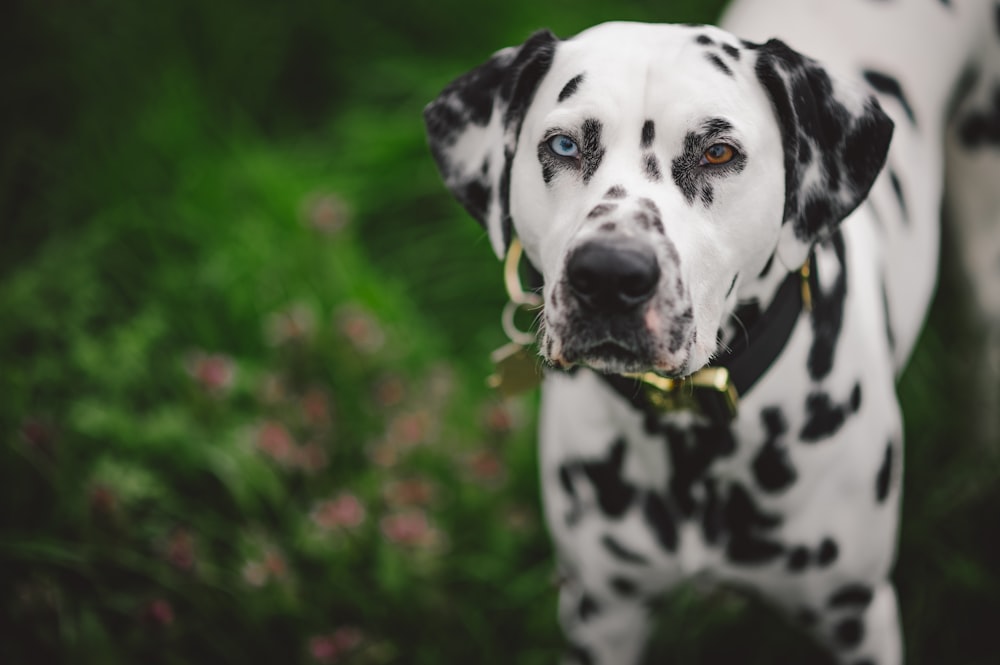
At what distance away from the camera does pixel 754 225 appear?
5.46 ft

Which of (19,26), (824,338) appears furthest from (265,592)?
(19,26)

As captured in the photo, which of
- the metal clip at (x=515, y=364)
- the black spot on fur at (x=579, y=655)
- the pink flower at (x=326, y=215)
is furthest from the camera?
the pink flower at (x=326, y=215)

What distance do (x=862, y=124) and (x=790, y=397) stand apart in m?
0.57

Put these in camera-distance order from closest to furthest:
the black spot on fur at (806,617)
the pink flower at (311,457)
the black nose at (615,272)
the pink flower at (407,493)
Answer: the black nose at (615,272)
the black spot on fur at (806,617)
the pink flower at (407,493)
the pink flower at (311,457)

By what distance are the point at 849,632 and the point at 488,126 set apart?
146 cm

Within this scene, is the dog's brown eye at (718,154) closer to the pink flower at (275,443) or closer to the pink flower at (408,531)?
the pink flower at (408,531)

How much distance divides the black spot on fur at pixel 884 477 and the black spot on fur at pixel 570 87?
3.66 ft

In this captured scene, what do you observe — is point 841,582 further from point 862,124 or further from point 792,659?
point 862,124

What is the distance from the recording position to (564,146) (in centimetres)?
173

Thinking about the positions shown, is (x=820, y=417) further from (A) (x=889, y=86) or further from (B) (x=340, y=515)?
(B) (x=340, y=515)

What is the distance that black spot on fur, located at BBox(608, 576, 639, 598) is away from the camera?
2.16 meters

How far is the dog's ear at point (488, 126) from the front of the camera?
6.14ft

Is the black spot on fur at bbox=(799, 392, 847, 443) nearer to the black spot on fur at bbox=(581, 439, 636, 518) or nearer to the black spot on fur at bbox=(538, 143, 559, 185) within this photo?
the black spot on fur at bbox=(581, 439, 636, 518)

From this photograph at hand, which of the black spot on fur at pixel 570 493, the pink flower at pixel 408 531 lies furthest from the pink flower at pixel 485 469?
the black spot on fur at pixel 570 493
